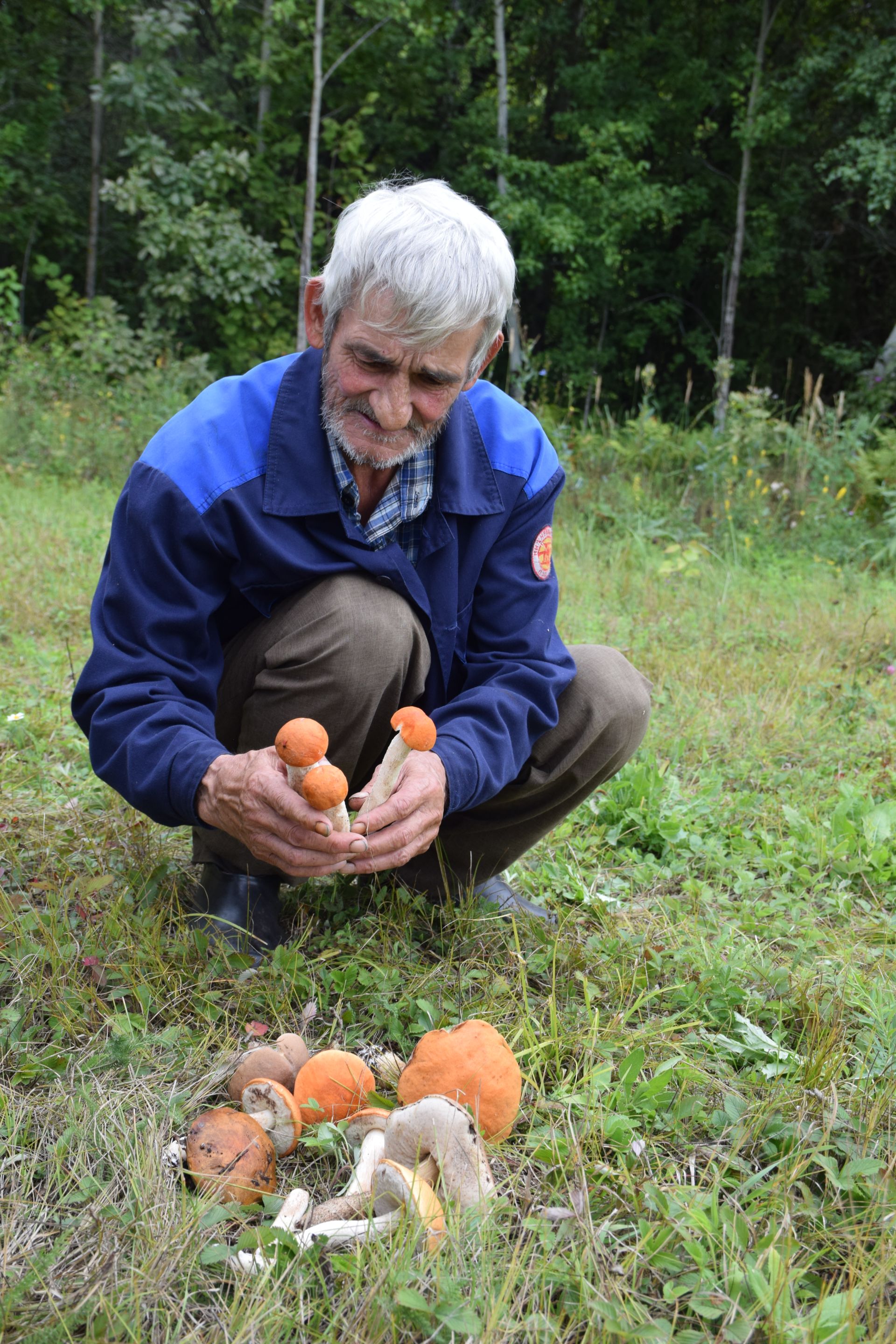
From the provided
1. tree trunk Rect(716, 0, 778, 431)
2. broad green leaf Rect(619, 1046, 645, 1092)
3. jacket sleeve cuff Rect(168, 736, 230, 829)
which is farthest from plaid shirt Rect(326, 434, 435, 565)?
tree trunk Rect(716, 0, 778, 431)

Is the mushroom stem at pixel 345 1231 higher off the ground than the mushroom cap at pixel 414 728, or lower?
lower

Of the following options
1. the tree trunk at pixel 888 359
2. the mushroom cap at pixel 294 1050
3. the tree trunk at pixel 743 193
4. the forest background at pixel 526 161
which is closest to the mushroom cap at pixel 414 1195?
the mushroom cap at pixel 294 1050

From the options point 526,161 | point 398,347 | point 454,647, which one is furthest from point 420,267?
point 526,161

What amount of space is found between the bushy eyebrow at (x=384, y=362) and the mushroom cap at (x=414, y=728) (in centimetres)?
68

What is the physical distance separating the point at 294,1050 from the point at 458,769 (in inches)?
22.3

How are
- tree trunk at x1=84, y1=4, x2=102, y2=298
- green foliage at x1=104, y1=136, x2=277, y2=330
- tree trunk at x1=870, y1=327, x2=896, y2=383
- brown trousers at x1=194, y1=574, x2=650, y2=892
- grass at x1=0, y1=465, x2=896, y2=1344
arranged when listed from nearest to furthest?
grass at x1=0, y1=465, x2=896, y2=1344 < brown trousers at x1=194, y1=574, x2=650, y2=892 < tree trunk at x1=870, y1=327, x2=896, y2=383 < green foliage at x1=104, y1=136, x2=277, y2=330 < tree trunk at x1=84, y1=4, x2=102, y2=298

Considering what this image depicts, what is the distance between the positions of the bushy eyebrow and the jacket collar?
161 millimetres

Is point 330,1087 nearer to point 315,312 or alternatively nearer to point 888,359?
point 315,312

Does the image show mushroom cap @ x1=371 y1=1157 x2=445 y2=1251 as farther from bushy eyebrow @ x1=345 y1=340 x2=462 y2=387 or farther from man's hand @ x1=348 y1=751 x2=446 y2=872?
bushy eyebrow @ x1=345 y1=340 x2=462 y2=387

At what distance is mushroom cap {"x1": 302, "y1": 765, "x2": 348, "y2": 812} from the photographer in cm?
153

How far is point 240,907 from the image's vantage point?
6.76ft

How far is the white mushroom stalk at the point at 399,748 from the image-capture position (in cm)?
167

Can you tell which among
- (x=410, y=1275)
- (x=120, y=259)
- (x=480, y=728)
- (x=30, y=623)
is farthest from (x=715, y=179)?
(x=410, y=1275)

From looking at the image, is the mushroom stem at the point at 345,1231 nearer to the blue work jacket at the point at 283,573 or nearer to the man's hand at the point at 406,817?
the man's hand at the point at 406,817
